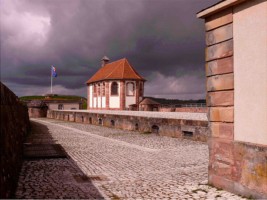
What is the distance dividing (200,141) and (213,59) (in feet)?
24.4

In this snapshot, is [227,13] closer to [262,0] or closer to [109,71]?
[262,0]

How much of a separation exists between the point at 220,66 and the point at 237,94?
0.67 metres

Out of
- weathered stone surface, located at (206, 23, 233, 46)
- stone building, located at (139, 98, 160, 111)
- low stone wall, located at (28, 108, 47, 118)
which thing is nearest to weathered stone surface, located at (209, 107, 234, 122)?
weathered stone surface, located at (206, 23, 233, 46)

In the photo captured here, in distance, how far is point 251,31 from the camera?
16.3ft

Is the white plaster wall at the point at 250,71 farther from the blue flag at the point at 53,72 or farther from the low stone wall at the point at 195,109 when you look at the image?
the blue flag at the point at 53,72

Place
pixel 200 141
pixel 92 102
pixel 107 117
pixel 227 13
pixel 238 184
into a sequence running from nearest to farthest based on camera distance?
pixel 238 184, pixel 227 13, pixel 200 141, pixel 107 117, pixel 92 102

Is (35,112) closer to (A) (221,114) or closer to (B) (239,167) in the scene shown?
(A) (221,114)

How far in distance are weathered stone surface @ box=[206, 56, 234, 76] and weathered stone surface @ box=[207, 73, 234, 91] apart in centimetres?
8

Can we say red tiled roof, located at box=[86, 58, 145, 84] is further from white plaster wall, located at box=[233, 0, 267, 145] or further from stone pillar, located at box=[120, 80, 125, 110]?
white plaster wall, located at box=[233, 0, 267, 145]

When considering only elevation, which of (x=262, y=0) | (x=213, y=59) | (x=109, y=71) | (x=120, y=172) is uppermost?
(x=109, y=71)

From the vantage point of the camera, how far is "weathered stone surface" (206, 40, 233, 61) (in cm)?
544

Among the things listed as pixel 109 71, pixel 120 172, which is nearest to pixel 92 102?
pixel 109 71

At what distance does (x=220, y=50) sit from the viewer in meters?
5.64

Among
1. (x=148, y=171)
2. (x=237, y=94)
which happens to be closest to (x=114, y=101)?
(x=148, y=171)
